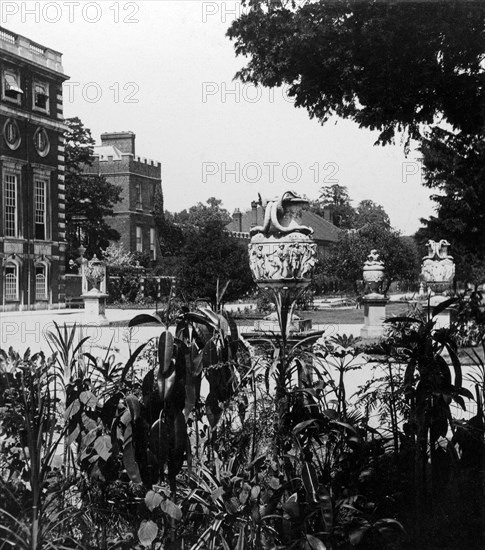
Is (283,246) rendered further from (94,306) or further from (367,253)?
(367,253)

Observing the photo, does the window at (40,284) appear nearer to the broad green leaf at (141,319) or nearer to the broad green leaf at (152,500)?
the broad green leaf at (141,319)

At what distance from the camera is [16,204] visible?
668 inches

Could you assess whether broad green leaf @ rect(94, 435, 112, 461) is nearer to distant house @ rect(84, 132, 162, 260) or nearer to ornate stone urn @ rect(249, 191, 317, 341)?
ornate stone urn @ rect(249, 191, 317, 341)

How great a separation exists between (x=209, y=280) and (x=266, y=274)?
7726 millimetres

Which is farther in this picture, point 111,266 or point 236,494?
point 111,266

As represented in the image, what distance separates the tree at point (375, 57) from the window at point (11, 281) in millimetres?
13052

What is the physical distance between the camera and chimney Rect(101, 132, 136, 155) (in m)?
16.2

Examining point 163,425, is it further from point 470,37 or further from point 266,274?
point 266,274

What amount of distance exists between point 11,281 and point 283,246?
12.6 metres

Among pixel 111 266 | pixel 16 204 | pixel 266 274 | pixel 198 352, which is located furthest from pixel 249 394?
pixel 111 266

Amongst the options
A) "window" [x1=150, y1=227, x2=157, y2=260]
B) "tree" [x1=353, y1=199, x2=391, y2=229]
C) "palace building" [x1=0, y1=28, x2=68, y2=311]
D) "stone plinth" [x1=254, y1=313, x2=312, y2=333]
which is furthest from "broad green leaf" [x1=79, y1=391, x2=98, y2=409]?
"tree" [x1=353, y1=199, x2=391, y2=229]

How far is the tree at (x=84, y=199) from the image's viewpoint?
16.9 m

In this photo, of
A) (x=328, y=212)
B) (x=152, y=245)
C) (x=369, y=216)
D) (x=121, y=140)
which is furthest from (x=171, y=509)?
(x=328, y=212)

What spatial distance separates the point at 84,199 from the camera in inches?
719
